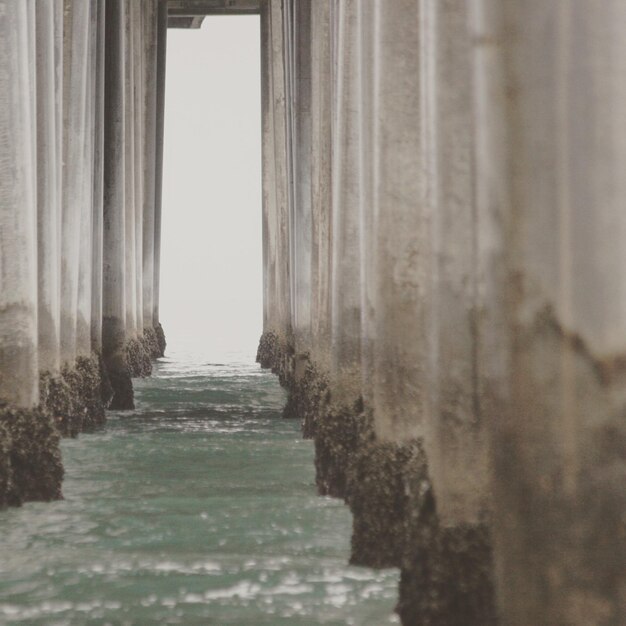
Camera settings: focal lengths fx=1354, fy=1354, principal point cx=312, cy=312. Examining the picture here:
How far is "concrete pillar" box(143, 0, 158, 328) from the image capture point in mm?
28047

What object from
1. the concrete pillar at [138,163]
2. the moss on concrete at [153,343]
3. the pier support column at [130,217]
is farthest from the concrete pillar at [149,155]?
the pier support column at [130,217]

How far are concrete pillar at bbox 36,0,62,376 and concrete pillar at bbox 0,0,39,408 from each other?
2449 millimetres

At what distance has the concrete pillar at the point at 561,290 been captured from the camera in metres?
2.51

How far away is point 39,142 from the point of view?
10.8 meters

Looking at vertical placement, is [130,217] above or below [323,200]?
above

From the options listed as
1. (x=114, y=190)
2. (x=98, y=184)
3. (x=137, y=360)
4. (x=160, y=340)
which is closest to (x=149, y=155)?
(x=160, y=340)

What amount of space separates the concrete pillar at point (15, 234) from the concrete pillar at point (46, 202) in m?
2.45

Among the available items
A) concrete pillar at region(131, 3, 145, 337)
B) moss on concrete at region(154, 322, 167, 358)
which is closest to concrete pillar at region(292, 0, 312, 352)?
concrete pillar at region(131, 3, 145, 337)

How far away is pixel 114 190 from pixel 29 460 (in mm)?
9381

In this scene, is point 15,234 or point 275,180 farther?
point 275,180

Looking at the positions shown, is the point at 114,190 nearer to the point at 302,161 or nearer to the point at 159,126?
the point at 302,161

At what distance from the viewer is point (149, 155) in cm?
2873

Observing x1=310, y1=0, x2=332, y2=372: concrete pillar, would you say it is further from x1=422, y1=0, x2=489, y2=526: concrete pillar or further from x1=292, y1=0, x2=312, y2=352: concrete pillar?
x1=422, y1=0, x2=489, y2=526: concrete pillar

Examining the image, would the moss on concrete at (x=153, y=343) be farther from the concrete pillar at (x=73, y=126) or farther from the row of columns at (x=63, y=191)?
the concrete pillar at (x=73, y=126)
